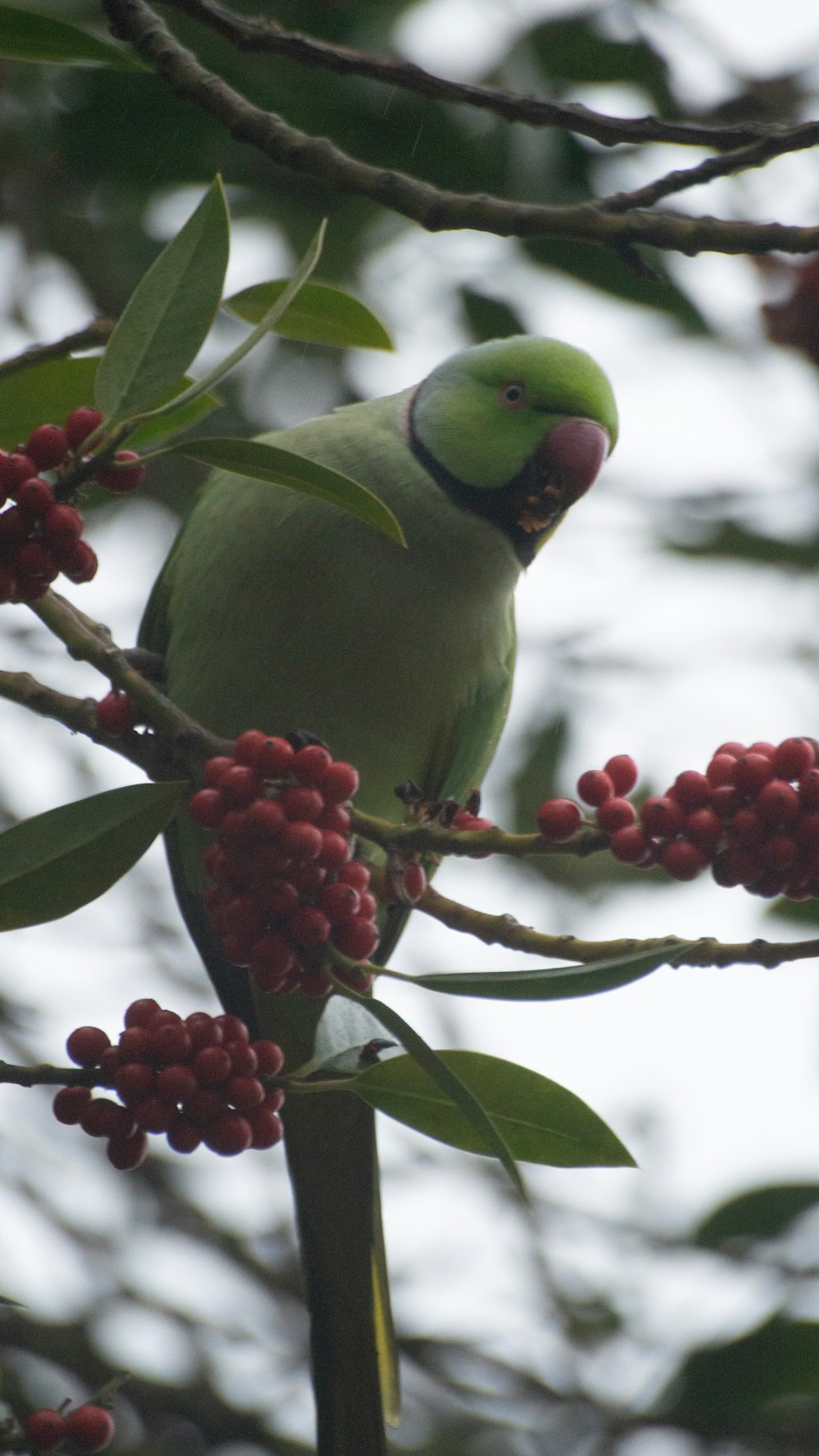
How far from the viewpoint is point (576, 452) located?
7.52 ft

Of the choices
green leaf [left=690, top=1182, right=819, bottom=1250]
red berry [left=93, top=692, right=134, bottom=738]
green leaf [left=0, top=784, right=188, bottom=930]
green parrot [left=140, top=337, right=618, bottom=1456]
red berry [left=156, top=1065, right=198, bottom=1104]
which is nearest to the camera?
green leaf [left=0, top=784, right=188, bottom=930]

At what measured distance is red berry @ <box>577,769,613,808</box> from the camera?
4.58ft

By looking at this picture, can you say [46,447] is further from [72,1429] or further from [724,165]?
[72,1429]

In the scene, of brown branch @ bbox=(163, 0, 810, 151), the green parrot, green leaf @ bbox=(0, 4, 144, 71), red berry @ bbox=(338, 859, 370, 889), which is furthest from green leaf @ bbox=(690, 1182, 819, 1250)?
green leaf @ bbox=(0, 4, 144, 71)

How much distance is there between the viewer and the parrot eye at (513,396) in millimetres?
2363

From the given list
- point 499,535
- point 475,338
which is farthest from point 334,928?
point 475,338

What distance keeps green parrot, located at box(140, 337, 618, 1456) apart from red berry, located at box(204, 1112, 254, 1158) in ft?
2.40

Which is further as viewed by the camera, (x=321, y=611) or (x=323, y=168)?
(x=321, y=611)

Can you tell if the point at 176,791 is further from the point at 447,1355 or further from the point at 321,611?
the point at 447,1355

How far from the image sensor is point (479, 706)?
7.67ft

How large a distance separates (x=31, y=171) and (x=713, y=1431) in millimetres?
2673

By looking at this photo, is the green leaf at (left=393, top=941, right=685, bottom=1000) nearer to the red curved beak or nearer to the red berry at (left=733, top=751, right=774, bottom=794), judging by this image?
the red berry at (left=733, top=751, right=774, bottom=794)

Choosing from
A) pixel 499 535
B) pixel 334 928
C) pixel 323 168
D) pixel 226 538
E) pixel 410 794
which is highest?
pixel 499 535

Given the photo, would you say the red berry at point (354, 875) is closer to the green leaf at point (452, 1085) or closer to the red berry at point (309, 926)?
the red berry at point (309, 926)
